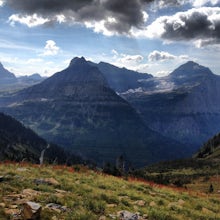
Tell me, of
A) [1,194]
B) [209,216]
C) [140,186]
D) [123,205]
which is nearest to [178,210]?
[209,216]

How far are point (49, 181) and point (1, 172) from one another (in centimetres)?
→ 367

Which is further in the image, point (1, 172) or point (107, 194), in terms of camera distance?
point (1, 172)

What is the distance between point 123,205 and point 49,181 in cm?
548

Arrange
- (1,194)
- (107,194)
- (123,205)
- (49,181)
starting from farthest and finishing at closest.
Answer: (49,181) → (107,194) → (123,205) → (1,194)

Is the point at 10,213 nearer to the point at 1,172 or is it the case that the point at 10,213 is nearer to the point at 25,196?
the point at 25,196

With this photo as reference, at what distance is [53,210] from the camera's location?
1662 cm

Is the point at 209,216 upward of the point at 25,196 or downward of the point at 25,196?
downward

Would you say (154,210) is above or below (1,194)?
below

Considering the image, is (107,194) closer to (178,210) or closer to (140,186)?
(178,210)

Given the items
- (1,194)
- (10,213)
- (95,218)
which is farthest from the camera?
(1,194)

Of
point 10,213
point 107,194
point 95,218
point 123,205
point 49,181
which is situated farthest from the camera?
point 49,181

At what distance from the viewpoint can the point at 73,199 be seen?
63.0 feet

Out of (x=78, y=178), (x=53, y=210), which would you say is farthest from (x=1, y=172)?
(x=53, y=210)

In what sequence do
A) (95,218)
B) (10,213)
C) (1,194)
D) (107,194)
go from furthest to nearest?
(107,194) → (1,194) → (95,218) → (10,213)
